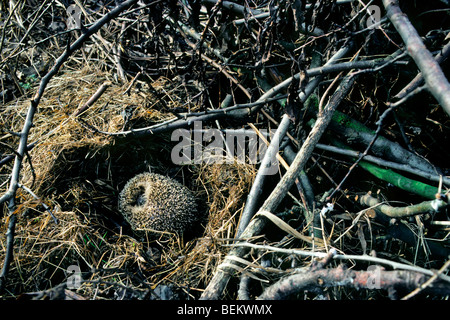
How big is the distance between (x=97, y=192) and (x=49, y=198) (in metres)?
0.40

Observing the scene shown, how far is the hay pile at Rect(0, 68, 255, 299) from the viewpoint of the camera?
2578 millimetres

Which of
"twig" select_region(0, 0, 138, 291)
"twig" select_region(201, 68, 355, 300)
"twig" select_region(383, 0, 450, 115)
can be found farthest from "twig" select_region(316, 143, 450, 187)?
"twig" select_region(0, 0, 138, 291)

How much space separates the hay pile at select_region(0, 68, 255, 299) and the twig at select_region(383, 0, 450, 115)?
155 centimetres

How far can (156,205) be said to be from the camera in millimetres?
2814

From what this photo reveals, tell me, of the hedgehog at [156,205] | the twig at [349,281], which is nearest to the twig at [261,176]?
the hedgehog at [156,205]

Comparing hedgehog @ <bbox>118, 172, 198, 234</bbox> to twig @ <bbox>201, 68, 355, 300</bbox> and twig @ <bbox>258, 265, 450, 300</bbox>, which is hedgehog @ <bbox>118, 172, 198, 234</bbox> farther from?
twig @ <bbox>258, 265, 450, 300</bbox>

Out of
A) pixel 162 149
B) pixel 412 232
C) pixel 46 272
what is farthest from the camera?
pixel 162 149

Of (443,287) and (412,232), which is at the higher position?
(412,232)

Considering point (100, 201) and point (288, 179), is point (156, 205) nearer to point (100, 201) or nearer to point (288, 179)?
point (100, 201)

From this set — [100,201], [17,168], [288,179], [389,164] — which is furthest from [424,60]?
[100,201]

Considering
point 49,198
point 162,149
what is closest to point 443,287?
point 162,149
